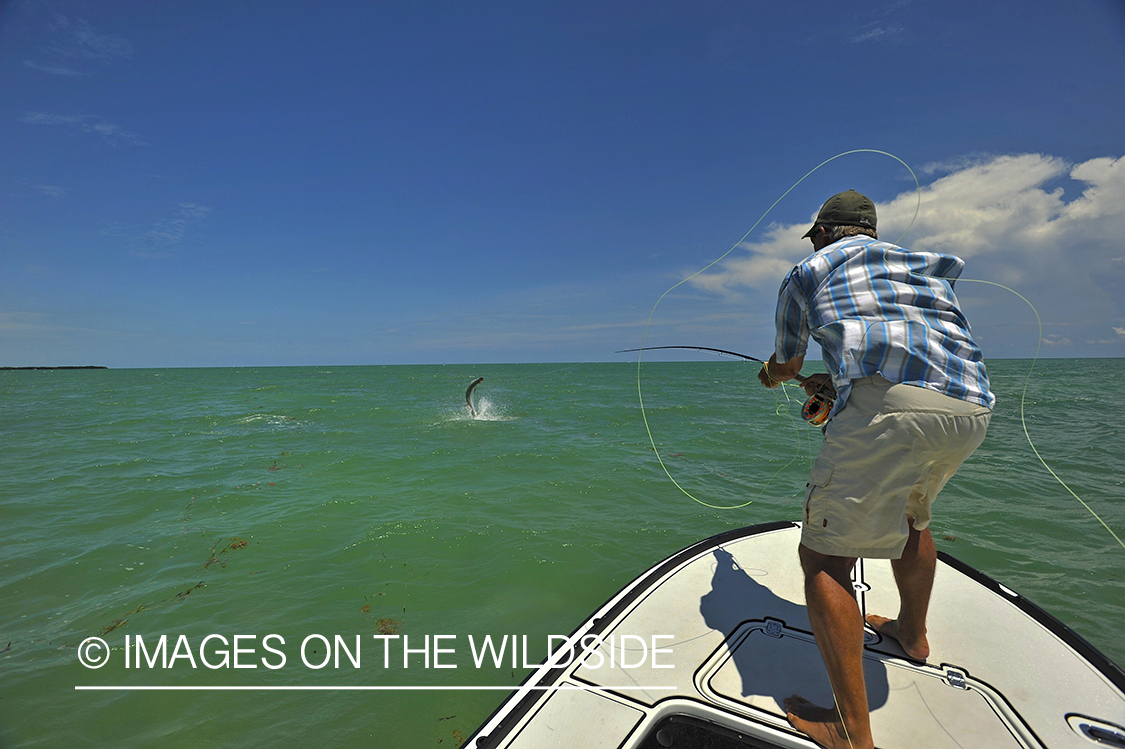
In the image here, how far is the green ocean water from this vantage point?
317 centimetres

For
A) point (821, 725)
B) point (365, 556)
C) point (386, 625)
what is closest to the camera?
point (821, 725)

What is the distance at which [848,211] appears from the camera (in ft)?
7.11

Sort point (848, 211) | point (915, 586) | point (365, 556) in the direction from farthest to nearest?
point (365, 556), point (915, 586), point (848, 211)

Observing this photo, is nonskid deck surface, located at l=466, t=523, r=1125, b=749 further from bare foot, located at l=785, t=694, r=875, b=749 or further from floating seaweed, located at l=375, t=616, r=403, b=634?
floating seaweed, located at l=375, t=616, r=403, b=634

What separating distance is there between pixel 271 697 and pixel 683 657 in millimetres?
2770

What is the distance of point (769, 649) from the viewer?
2480 millimetres

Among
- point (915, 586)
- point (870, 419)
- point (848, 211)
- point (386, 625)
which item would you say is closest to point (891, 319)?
point (870, 419)

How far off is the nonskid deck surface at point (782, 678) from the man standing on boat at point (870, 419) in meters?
0.26

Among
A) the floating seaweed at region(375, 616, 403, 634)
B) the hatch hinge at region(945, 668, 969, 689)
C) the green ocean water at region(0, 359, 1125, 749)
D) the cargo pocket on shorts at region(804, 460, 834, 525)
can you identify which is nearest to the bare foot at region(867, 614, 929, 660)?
the hatch hinge at region(945, 668, 969, 689)

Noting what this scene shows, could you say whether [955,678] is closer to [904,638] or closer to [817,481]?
[904,638]

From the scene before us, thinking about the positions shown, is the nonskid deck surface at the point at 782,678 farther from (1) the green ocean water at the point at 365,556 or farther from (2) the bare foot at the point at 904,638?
(1) the green ocean water at the point at 365,556

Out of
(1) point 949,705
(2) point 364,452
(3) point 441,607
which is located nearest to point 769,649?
(1) point 949,705

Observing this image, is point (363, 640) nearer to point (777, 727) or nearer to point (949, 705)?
point (777, 727)

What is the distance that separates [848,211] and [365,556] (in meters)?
5.29
